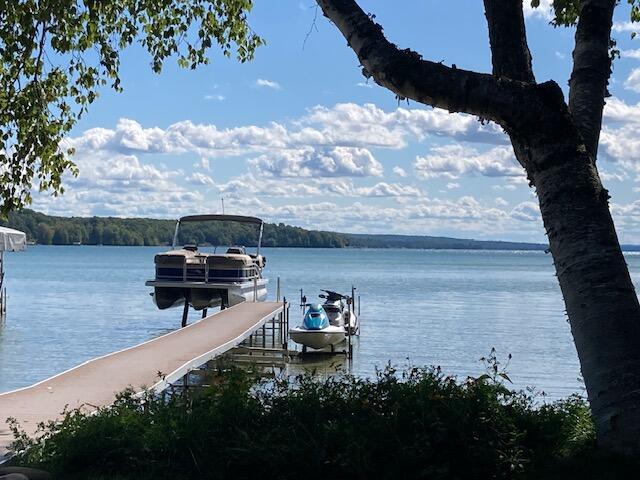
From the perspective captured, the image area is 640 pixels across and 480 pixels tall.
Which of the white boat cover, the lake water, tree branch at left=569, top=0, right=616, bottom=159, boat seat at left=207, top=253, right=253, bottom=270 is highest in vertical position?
tree branch at left=569, top=0, right=616, bottom=159

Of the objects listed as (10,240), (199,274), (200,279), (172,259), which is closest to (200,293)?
(200,279)

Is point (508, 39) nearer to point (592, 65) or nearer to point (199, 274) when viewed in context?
point (592, 65)

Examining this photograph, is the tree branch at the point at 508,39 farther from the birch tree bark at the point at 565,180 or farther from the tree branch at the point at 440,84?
the tree branch at the point at 440,84

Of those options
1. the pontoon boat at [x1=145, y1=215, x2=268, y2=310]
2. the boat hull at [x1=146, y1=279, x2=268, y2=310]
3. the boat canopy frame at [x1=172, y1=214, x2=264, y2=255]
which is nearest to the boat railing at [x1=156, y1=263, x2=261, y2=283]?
the pontoon boat at [x1=145, y1=215, x2=268, y2=310]

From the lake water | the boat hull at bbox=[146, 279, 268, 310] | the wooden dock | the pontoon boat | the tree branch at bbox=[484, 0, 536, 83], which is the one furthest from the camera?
the pontoon boat

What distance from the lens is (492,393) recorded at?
21.6 feet

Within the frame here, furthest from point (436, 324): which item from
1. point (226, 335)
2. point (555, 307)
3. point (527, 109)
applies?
point (527, 109)

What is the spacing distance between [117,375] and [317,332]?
48.5 ft

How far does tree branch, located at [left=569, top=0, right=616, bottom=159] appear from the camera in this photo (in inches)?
290

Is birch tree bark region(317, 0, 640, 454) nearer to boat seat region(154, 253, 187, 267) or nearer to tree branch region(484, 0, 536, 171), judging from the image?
tree branch region(484, 0, 536, 171)

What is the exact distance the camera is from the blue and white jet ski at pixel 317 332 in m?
26.9

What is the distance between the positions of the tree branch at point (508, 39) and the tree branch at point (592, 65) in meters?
0.41

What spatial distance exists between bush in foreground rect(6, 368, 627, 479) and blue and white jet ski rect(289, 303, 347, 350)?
778 inches

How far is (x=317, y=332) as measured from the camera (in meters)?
26.9
